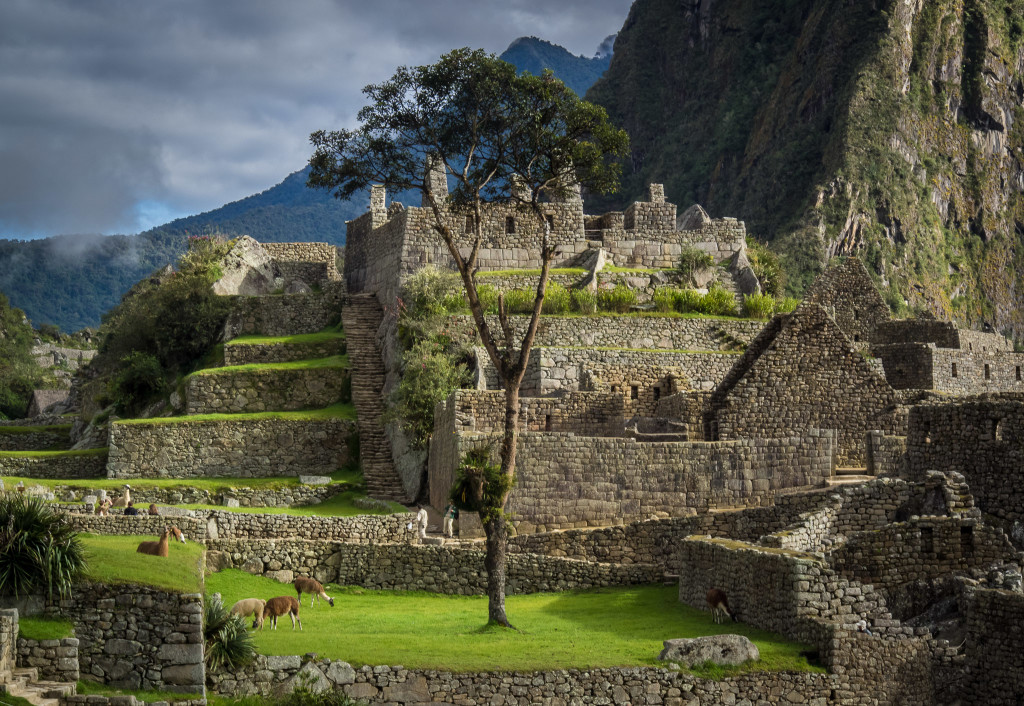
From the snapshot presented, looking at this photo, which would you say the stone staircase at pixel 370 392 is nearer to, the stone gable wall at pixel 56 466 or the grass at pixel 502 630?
the stone gable wall at pixel 56 466

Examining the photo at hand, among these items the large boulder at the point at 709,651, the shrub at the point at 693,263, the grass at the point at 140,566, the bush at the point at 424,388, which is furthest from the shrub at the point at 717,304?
the grass at the point at 140,566

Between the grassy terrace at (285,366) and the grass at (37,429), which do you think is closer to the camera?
the grassy terrace at (285,366)

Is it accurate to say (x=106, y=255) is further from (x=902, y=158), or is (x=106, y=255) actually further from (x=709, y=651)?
(x=709, y=651)

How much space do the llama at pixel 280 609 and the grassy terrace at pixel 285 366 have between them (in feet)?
69.3

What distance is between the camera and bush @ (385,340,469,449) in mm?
38000

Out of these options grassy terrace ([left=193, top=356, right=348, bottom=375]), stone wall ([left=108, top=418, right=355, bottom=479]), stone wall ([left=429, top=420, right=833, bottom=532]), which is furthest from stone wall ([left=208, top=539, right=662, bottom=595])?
grassy terrace ([left=193, top=356, right=348, bottom=375])

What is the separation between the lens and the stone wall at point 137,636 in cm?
2005

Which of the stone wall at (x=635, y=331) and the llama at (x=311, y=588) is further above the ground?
the stone wall at (x=635, y=331)

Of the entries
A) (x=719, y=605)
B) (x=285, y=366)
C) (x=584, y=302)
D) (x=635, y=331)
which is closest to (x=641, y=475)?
(x=719, y=605)

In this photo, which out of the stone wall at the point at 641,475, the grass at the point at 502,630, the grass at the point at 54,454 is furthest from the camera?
the grass at the point at 54,454

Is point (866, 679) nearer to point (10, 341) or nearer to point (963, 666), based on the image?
point (963, 666)

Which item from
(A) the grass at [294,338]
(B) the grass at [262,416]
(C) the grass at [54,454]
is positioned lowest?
(C) the grass at [54,454]

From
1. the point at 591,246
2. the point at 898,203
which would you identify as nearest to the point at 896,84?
the point at 898,203

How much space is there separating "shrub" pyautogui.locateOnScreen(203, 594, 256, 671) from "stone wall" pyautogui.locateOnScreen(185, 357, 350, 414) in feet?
73.9
